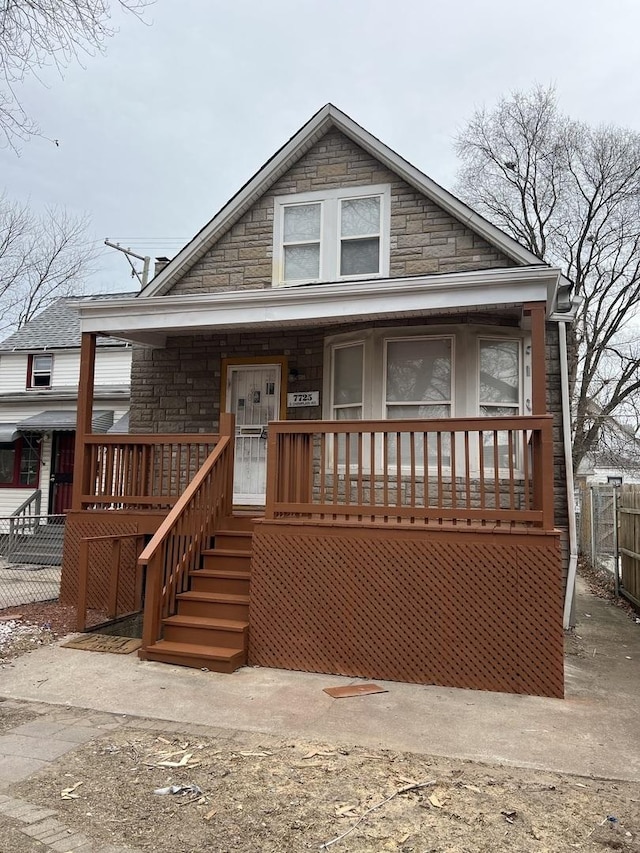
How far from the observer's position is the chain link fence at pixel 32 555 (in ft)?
35.4

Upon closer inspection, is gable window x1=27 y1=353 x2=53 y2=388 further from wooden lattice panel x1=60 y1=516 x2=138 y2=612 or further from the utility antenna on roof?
wooden lattice panel x1=60 y1=516 x2=138 y2=612

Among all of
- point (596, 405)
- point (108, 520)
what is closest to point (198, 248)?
point (108, 520)

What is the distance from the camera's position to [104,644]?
21.1ft

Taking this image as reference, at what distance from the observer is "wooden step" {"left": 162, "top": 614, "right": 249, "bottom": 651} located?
6.02m

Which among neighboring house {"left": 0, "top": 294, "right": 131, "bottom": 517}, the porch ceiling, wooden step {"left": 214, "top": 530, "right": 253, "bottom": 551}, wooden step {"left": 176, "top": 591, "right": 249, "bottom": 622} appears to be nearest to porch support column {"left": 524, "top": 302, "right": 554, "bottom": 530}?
the porch ceiling

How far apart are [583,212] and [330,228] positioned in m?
18.5

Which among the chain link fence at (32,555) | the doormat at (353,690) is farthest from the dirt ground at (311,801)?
the chain link fence at (32,555)

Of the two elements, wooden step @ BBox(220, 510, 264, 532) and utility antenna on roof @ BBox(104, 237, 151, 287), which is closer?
wooden step @ BBox(220, 510, 264, 532)

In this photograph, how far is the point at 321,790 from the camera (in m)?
3.50

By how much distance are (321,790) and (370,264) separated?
700 centimetres

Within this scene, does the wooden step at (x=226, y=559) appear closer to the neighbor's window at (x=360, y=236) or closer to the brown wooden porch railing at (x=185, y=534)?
the brown wooden porch railing at (x=185, y=534)

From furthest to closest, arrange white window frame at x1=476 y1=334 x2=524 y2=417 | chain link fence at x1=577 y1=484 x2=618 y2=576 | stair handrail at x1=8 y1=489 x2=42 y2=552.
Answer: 1. stair handrail at x1=8 y1=489 x2=42 y2=552
2. chain link fence at x1=577 y1=484 x2=618 y2=576
3. white window frame at x1=476 y1=334 x2=524 y2=417

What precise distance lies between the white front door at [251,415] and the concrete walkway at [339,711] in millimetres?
3552

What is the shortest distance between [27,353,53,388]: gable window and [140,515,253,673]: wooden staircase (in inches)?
476
